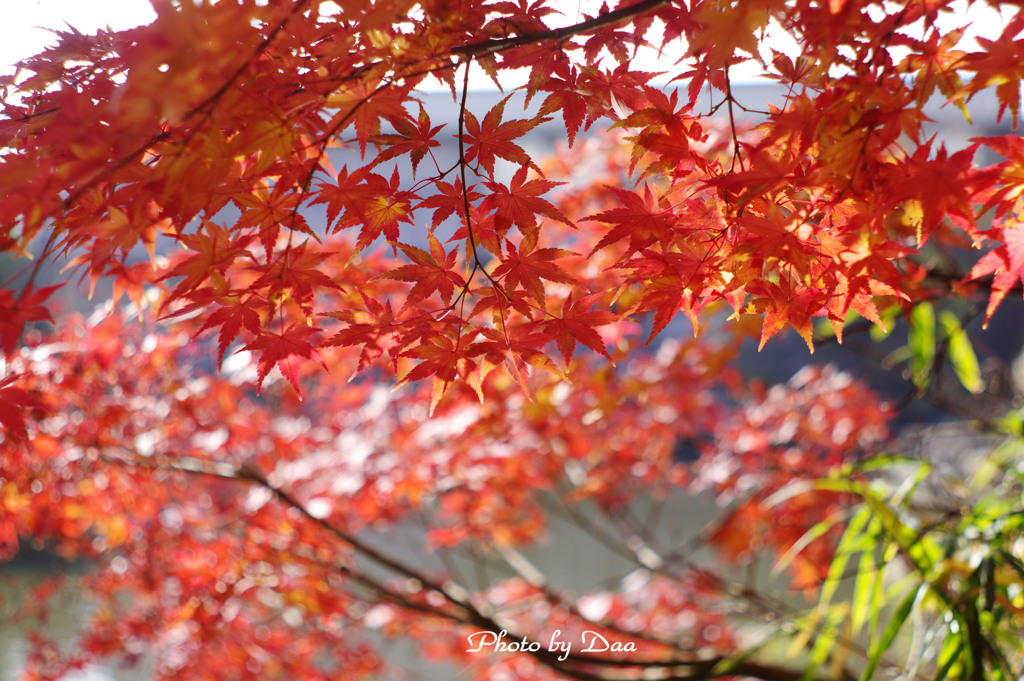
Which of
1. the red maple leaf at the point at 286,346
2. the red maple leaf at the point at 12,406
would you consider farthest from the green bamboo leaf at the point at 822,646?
the red maple leaf at the point at 12,406

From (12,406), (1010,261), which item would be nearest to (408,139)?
(12,406)

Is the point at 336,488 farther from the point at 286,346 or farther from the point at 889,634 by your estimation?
the point at 889,634

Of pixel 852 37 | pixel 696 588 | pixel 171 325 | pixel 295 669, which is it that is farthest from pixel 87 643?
pixel 852 37

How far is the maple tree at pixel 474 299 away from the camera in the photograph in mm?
738

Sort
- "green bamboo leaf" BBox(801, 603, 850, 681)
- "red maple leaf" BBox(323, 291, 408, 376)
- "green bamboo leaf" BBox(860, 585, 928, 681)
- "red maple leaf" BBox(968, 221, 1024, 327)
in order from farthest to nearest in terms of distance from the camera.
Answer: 1. "green bamboo leaf" BBox(801, 603, 850, 681)
2. "green bamboo leaf" BBox(860, 585, 928, 681)
3. "red maple leaf" BBox(323, 291, 408, 376)
4. "red maple leaf" BBox(968, 221, 1024, 327)

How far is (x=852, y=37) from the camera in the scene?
749mm

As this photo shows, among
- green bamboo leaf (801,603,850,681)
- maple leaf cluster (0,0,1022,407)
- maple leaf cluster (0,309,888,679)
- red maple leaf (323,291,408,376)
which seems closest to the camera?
maple leaf cluster (0,0,1022,407)

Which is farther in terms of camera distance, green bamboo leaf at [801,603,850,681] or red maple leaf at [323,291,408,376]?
green bamboo leaf at [801,603,850,681]

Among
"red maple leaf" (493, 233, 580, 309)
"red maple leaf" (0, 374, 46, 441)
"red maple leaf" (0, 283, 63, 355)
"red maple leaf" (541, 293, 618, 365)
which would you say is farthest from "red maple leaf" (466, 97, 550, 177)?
"red maple leaf" (0, 374, 46, 441)

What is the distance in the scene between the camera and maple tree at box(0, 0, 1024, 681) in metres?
0.74

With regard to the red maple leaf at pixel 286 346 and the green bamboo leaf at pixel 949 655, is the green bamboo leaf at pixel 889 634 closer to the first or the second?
the green bamboo leaf at pixel 949 655

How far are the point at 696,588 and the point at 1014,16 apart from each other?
2572 millimetres

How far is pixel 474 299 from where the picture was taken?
1.64 meters

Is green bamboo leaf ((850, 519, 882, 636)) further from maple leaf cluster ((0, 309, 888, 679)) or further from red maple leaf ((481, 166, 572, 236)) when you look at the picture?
red maple leaf ((481, 166, 572, 236))
